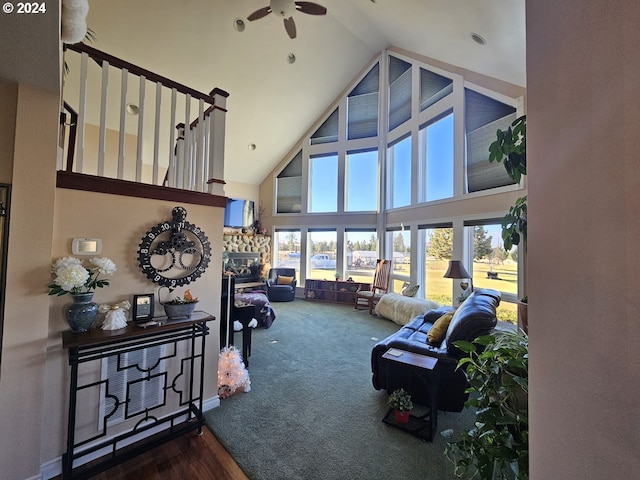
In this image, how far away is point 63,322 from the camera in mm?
1795

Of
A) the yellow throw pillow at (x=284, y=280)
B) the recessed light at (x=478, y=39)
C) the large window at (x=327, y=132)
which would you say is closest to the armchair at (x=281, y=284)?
the yellow throw pillow at (x=284, y=280)

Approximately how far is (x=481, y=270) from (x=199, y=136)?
14.7ft

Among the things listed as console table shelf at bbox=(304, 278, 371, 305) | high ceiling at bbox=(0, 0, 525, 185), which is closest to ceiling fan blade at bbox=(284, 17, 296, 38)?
high ceiling at bbox=(0, 0, 525, 185)

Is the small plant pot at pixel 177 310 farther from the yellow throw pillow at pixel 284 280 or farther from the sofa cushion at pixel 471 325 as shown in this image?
the yellow throw pillow at pixel 284 280

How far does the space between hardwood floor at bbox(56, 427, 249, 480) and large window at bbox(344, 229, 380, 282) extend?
5.54 meters

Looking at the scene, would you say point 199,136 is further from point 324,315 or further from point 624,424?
point 324,315

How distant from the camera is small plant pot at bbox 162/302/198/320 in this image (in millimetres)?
2137

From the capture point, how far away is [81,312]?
1.73m

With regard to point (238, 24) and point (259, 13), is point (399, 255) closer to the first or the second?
point (259, 13)

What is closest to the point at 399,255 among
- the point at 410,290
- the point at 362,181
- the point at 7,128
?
the point at 410,290

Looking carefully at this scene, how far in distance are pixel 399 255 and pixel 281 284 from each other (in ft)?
10.5

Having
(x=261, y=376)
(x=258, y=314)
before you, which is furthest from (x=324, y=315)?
(x=261, y=376)

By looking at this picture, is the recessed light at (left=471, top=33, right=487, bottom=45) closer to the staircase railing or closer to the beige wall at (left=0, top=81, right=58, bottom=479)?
the staircase railing

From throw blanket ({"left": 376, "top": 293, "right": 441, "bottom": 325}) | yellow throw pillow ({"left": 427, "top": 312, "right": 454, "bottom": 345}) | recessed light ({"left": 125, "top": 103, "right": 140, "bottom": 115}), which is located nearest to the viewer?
yellow throw pillow ({"left": 427, "top": 312, "right": 454, "bottom": 345})
